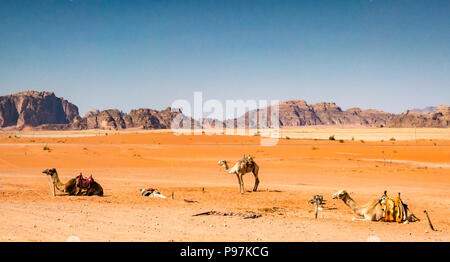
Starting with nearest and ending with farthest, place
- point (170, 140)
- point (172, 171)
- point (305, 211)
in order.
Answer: point (305, 211)
point (172, 171)
point (170, 140)

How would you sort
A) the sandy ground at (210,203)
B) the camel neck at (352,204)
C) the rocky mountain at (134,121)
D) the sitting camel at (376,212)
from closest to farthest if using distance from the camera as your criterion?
1. the sandy ground at (210,203)
2. the sitting camel at (376,212)
3. the camel neck at (352,204)
4. the rocky mountain at (134,121)

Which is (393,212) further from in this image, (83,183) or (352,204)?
(83,183)

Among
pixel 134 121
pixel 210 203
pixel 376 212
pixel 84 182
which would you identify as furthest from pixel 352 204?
pixel 134 121

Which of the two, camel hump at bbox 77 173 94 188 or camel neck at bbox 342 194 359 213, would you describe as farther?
camel hump at bbox 77 173 94 188

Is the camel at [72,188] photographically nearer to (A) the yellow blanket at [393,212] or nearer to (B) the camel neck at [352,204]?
(B) the camel neck at [352,204]

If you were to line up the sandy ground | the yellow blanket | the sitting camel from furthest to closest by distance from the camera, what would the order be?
the sitting camel < the yellow blanket < the sandy ground

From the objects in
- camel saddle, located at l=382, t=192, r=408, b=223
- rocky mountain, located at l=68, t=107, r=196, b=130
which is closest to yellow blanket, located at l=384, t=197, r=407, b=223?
camel saddle, located at l=382, t=192, r=408, b=223

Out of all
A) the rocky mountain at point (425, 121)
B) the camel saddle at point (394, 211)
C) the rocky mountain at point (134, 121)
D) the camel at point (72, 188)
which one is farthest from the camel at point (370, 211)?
the rocky mountain at point (425, 121)

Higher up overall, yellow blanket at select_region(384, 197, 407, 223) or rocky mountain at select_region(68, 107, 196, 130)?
rocky mountain at select_region(68, 107, 196, 130)

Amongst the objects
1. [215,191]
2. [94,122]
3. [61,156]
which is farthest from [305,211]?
[94,122]

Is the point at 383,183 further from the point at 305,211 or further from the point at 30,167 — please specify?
the point at 30,167

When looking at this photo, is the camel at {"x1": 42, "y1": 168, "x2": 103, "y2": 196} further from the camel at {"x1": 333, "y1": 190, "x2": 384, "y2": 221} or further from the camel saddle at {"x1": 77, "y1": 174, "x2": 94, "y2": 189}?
the camel at {"x1": 333, "y1": 190, "x2": 384, "y2": 221}
